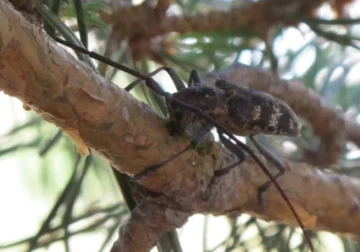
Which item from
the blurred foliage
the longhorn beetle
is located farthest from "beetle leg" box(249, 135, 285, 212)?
the blurred foliage

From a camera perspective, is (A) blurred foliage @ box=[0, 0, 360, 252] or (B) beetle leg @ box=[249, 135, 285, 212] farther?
(A) blurred foliage @ box=[0, 0, 360, 252]

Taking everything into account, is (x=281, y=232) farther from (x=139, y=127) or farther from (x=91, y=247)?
(x=139, y=127)

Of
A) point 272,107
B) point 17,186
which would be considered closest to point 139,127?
point 272,107

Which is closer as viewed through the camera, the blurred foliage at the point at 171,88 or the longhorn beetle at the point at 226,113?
the longhorn beetle at the point at 226,113

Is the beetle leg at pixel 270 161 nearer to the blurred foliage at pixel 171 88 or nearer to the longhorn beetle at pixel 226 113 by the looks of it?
the longhorn beetle at pixel 226 113

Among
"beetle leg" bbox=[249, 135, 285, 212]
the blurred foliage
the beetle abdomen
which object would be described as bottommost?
"beetle leg" bbox=[249, 135, 285, 212]

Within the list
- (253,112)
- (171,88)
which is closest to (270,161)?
(253,112)

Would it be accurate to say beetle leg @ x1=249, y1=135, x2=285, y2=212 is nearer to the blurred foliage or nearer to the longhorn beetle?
the longhorn beetle

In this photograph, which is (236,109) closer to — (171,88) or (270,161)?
(270,161)

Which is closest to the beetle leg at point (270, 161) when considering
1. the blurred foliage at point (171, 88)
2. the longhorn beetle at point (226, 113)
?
the longhorn beetle at point (226, 113)
